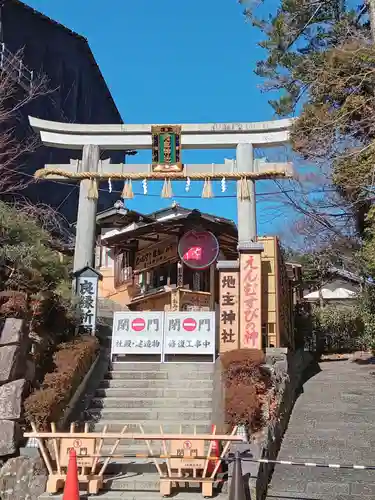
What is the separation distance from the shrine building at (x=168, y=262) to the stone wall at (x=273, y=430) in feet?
8.29

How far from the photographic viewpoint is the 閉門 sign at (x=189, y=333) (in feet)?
39.0

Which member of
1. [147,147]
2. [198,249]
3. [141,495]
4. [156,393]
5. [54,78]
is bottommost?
[141,495]

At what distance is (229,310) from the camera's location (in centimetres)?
1248

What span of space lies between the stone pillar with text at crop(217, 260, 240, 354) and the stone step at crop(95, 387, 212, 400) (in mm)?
1820

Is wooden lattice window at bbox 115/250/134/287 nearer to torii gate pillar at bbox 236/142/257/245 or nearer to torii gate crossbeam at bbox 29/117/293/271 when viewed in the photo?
torii gate crossbeam at bbox 29/117/293/271

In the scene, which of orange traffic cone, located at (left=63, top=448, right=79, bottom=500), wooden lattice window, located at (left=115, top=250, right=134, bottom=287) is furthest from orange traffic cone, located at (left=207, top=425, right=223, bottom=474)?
wooden lattice window, located at (left=115, top=250, right=134, bottom=287)

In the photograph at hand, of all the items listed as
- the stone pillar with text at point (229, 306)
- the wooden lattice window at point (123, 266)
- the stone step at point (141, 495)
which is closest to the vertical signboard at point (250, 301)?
the stone pillar with text at point (229, 306)

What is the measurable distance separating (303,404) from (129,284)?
14.0 meters

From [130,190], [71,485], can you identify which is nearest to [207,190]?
[130,190]

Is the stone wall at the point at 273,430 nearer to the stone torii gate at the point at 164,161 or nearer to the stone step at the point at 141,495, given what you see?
the stone step at the point at 141,495

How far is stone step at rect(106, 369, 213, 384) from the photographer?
36.7 feet

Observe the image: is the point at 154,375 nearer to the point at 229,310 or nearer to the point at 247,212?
the point at 229,310

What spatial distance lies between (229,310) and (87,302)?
389 centimetres

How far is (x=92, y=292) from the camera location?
13859 mm
